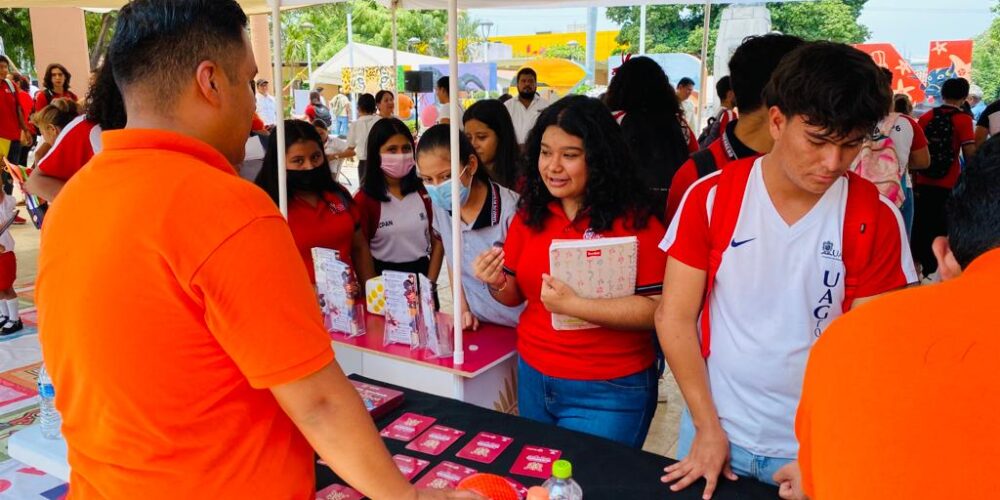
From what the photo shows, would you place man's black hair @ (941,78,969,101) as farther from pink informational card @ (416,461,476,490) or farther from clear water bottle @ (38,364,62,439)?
clear water bottle @ (38,364,62,439)

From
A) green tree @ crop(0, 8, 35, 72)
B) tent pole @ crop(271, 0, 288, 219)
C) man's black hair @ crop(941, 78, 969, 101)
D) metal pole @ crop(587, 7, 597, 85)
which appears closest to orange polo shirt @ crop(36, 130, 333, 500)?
tent pole @ crop(271, 0, 288, 219)

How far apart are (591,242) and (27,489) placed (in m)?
2.59

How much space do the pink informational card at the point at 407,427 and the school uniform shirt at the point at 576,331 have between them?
0.37 m

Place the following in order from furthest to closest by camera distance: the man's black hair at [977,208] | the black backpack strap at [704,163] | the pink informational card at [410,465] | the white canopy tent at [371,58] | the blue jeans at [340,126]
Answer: the white canopy tent at [371,58]
the blue jeans at [340,126]
the black backpack strap at [704,163]
the pink informational card at [410,465]
the man's black hair at [977,208]

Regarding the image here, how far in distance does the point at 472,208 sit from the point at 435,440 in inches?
40.0

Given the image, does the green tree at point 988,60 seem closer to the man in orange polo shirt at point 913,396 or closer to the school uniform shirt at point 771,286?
the school uniform shirt at point 771,286

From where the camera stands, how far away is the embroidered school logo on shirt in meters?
1.36

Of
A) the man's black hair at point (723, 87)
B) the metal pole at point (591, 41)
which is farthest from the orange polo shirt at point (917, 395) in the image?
the metal pole at point (591, 41)

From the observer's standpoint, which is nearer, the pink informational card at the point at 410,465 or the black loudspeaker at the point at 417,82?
the pink informational card at the point at 410,465

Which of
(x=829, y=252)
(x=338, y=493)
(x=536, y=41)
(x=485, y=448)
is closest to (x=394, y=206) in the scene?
(x=485, y=448)

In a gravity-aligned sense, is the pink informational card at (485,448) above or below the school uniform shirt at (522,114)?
below

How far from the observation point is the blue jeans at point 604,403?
5.95 ft

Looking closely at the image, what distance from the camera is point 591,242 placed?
Result: 175 centimetres

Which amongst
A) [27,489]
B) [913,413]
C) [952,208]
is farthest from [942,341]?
[27,489]
